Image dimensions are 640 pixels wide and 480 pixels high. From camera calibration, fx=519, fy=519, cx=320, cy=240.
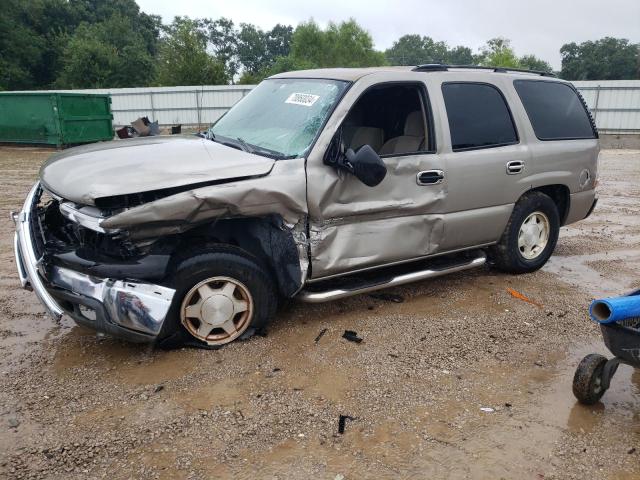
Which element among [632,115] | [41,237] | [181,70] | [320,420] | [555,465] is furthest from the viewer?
[181,70]

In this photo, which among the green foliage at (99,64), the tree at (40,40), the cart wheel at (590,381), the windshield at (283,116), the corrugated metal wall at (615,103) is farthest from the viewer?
the tree at (40,40)

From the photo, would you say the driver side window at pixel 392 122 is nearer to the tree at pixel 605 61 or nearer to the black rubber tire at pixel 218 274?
the black rubber tire at pixel 218 274

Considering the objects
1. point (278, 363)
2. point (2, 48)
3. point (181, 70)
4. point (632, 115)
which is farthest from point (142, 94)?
point (2, 48)

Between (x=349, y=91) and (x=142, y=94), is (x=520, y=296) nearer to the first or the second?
(x=349, y=91)

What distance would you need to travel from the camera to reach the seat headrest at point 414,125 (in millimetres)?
4340

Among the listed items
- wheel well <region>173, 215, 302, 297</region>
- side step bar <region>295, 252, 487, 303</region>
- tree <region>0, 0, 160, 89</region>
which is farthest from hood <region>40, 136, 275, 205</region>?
tree <region>0, 0, 160, 89</region>

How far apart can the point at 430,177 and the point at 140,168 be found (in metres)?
2.19

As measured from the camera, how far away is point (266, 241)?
3.58 metres

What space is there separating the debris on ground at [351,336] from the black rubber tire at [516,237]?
1.98 metres

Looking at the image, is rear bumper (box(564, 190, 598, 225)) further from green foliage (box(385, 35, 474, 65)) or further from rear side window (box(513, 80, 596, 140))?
green foliage (box(385, 35, 474, 65))

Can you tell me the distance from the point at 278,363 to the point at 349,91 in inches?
79.6

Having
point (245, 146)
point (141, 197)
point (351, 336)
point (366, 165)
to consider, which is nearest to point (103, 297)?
point (141, 197)

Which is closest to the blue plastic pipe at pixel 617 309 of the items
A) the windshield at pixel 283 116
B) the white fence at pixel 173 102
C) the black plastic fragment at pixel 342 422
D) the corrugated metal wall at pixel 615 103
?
the black plastic fragment at pixel 342 422

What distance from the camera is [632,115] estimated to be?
22.3m
